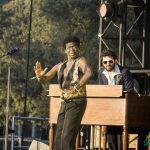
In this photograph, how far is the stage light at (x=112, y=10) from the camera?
45.4ft

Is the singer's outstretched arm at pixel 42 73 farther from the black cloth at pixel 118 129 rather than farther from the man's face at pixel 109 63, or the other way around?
the black cloth at pixel 118 129

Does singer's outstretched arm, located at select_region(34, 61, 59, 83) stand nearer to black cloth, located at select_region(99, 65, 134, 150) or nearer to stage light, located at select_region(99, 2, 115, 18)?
black cloth, located at select_region(99, 65, 134, 150)

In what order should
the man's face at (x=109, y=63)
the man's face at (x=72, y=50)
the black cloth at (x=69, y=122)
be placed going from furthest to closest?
the man's face at (x=109, y=63)
the man's face at (x=72, y=50)
the black cloth at (x=69, y=122)

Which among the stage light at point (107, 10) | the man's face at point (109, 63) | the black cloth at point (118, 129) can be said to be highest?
the stage light at point (107, 10)

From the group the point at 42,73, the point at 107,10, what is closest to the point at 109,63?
the point at 42,73

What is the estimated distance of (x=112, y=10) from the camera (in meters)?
13.9

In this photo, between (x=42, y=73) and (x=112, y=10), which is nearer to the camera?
(x=42, y=73)

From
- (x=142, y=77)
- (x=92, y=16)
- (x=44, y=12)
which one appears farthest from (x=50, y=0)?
(x=142, y=77)

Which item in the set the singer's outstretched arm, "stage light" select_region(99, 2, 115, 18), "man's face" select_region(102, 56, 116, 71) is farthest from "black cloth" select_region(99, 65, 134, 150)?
"stage light" select_region(99, 2, 115, 18)

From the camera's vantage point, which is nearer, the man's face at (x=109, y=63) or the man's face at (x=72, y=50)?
the man's face at (x=72, y=50)

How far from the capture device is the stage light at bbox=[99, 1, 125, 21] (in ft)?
45.4

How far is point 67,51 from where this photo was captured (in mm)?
8445

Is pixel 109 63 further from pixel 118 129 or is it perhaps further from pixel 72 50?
pixel 72 50

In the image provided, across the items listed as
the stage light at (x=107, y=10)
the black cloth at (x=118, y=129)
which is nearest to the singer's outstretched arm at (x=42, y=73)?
the black cloth at (x=118, y=129)
